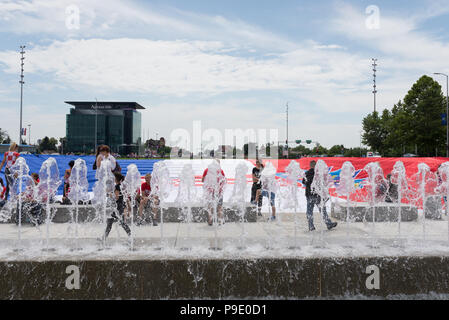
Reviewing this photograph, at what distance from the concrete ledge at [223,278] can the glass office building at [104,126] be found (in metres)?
121

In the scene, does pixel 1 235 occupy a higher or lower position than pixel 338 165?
lower

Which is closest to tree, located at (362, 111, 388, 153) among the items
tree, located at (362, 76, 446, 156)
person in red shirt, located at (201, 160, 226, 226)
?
tree, located at (362, 76, 446, 156)

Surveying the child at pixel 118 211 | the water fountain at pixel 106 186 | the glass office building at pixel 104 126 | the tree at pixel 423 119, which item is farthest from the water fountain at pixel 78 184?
the glass office building at pixel 104 126

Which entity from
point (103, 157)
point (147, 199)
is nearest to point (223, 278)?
point (103, 157)

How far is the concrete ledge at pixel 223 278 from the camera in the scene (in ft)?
16.0

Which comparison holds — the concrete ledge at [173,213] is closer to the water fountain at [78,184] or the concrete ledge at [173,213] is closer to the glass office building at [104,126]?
the water fountain at [78,184]

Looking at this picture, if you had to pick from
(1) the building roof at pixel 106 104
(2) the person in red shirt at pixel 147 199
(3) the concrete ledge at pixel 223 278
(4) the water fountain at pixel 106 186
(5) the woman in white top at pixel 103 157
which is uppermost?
(1) the building roof at pixel 106 104

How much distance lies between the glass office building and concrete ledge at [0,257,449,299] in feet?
397

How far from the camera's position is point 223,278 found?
4.95m

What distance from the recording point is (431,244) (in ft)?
20.7

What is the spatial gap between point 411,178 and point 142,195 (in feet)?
32.5
